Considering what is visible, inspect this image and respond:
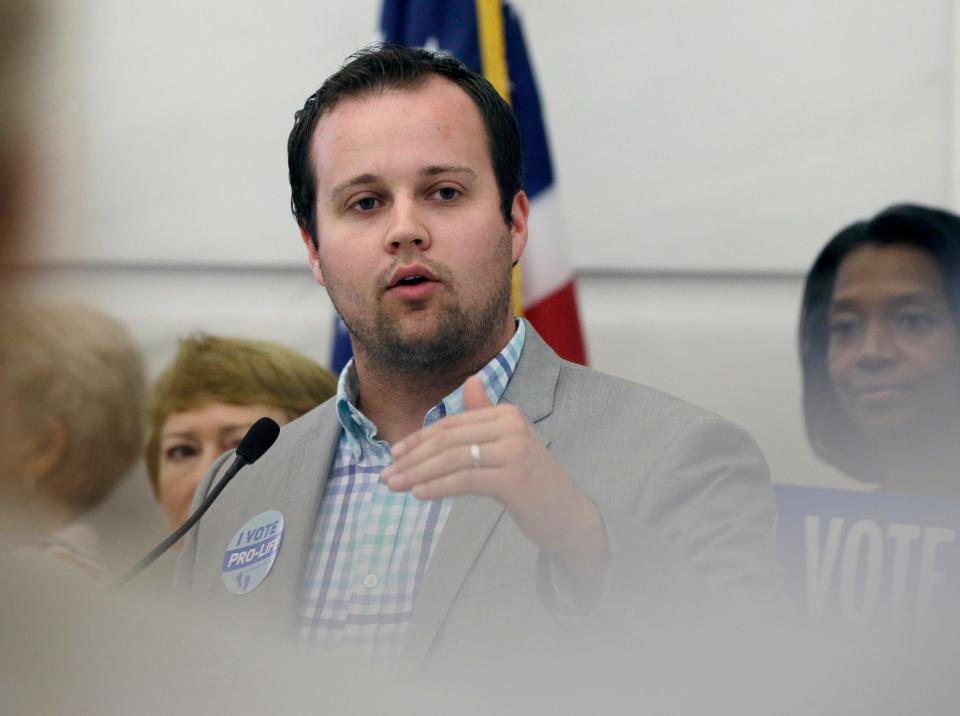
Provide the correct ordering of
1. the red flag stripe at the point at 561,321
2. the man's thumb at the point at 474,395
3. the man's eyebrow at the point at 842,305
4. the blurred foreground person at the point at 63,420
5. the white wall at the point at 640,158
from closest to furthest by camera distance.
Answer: the blurred foreground person at the point at 63,420, the man's thumb at the point at 474,395, the man's eyebrow at the point at 842,305, the red flag stripe at the point at 561,321, the white wall at the point at 640,158

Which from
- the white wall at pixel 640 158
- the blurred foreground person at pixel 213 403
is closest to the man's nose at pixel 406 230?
the blurred foreground person at pixel 213 403

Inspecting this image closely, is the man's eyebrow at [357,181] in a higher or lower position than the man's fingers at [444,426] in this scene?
higher

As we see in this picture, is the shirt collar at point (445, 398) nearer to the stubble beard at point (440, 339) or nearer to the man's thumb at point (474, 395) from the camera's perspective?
the stubble beard at point (440, 339)

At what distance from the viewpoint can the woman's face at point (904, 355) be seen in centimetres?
276

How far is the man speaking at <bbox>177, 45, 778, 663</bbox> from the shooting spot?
5.13ft

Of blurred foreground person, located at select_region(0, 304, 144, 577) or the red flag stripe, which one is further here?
the red flag stripe

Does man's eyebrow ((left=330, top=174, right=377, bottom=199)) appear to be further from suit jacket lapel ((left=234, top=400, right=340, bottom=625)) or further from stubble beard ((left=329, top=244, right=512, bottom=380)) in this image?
suit jacket lapel ((left=234, top=400, right=340, bottom=625))

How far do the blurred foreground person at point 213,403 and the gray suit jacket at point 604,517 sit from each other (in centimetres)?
100

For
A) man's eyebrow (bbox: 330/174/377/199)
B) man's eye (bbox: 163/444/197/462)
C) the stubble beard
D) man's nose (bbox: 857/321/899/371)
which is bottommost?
man's eye (bbox: 163/444/197/462)

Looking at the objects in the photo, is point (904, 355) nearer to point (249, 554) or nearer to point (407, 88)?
point (407, 88)

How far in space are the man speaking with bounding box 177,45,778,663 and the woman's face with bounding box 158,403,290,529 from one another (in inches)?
38.1

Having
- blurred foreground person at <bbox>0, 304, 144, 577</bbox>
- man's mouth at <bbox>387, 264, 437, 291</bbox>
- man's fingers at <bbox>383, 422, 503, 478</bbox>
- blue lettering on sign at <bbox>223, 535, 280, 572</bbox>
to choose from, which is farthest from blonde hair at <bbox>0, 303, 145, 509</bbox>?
man's fingers at <bbox>383, 422, 503, 478</bbox>

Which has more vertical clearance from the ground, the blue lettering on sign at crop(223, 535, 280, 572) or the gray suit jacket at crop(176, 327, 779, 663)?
the gray suit jacket at crop(176, 327, 779, 663)

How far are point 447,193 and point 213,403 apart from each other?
1.35 meters
